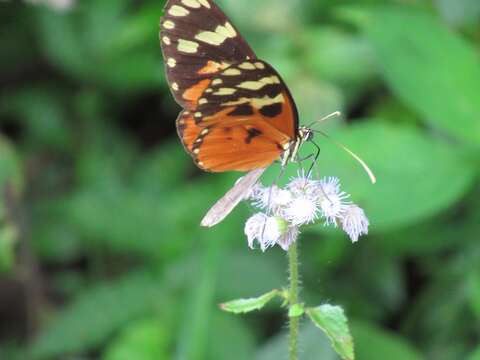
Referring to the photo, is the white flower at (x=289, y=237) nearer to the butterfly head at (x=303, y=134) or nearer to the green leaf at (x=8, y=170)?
the butterfly head at (x=303, y=134)

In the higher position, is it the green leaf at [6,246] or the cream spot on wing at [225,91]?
Result: the cream spot on wing at [225,91]

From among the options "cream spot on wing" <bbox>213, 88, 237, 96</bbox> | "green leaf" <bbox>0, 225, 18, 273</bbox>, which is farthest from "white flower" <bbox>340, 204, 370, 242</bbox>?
"green leaf" <bbox>0, 225, 18, 273</bbox>

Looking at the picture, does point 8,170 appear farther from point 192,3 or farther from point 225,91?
point 225,91

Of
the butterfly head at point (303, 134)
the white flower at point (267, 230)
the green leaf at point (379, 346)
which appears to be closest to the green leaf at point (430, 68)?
the green leaf at point (379, 346)

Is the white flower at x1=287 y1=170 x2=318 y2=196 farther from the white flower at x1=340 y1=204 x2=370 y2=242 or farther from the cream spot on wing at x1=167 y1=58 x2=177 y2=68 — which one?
the cream spot on wing at x1=167 y1=58 x2=177 y2=68

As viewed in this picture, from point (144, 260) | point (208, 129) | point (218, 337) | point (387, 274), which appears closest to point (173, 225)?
point (144, 260)

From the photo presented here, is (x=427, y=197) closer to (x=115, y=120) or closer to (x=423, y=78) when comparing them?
(x=423, y=78)
